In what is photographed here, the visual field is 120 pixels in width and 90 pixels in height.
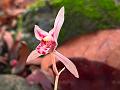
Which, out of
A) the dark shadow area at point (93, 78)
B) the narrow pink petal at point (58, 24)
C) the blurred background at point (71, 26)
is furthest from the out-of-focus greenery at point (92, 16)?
the narrow pink petal at point (58, 24)

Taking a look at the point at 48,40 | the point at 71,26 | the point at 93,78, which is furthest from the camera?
the point at 71,26

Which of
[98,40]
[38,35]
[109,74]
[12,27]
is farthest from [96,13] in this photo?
[12,27]

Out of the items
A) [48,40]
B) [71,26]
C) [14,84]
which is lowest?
[14,84]

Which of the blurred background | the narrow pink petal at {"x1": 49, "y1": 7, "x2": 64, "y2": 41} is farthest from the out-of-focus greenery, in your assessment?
the narrow pink petal at {"x1": 49, "y1": 7, "x2": 64, "y2": 41}

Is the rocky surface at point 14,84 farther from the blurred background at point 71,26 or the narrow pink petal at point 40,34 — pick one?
the narrow pink petal at point 40,34

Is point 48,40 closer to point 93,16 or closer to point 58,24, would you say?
point 58,24

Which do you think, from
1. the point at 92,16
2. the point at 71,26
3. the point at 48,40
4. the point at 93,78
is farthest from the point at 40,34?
the point at 92,16

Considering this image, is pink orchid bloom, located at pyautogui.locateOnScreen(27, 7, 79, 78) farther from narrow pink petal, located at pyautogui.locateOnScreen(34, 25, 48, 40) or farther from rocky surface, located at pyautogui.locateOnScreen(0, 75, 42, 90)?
rocky surface, located at pyautogui.locateOnScreen(0, 75, 42, 90)
